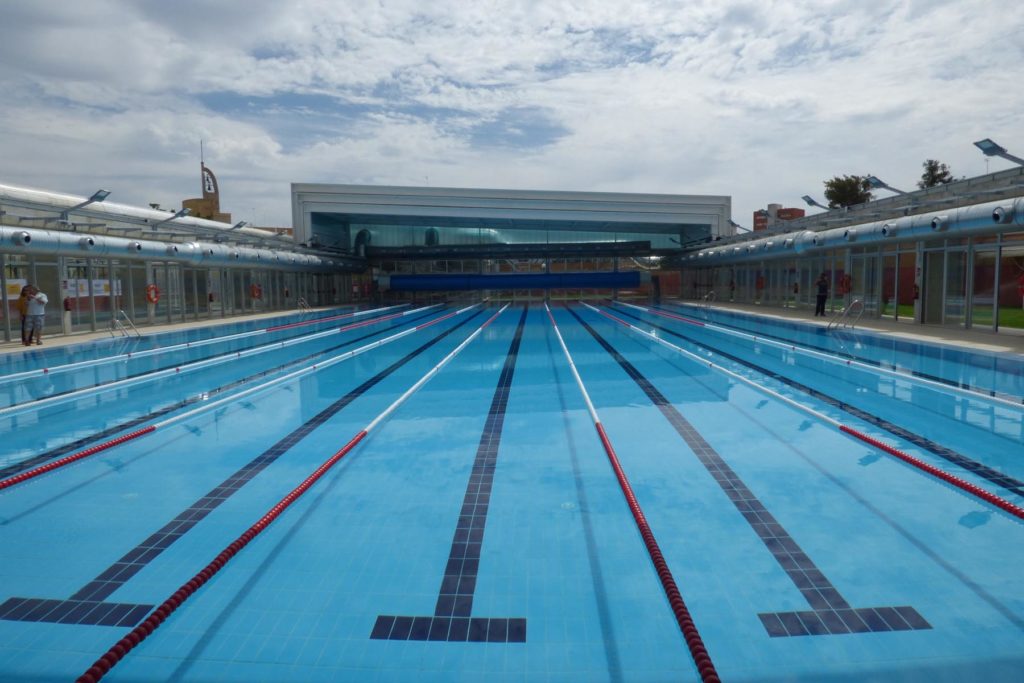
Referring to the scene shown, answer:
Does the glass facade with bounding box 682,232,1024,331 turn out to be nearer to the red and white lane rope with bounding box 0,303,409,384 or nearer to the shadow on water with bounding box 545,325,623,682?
the shadow on water with bounding box 545,325,623,682

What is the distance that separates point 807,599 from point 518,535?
4.40 ft

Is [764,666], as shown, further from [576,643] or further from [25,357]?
[25,357]

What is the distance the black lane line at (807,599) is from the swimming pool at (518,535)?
1cm

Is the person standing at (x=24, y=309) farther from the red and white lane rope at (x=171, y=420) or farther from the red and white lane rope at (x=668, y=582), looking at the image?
the red and white lane rope at (x=668, y=582)

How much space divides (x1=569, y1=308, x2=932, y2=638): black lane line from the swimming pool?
0.05 ft

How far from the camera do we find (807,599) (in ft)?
8.61

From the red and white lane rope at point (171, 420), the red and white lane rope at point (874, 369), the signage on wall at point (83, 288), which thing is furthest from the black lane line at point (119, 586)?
the signage on wall at point (83, 288)

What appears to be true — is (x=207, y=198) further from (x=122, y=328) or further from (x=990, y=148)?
(x=990, y=148)

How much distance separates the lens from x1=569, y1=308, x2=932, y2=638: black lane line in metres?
2.41

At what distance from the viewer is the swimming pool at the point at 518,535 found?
7.59 feet

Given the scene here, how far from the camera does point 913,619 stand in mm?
2459

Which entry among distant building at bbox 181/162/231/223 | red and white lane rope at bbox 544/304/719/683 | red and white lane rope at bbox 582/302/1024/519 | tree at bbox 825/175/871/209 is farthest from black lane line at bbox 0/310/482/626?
distant building at bbox 181/162/231/223

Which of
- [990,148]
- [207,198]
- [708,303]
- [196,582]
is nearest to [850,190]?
[708,303]

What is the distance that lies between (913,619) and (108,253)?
42.8ft
